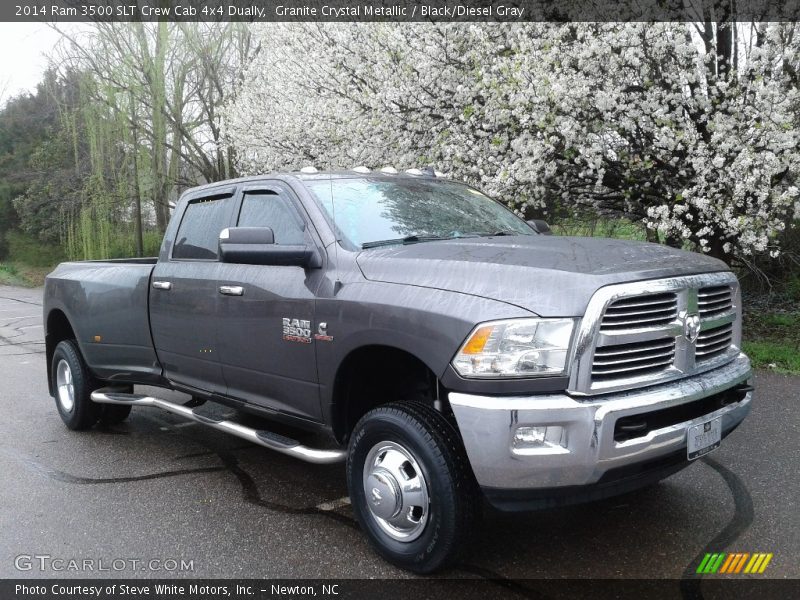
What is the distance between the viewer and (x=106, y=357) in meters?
5.91

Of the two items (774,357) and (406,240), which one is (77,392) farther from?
(774,357)

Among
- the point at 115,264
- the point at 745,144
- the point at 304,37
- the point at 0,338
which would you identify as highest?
the point at 304,37

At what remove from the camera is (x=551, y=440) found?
3.04 m

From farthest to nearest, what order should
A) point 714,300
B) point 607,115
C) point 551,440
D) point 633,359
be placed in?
point 607,115 < point 714,300 < point 633,359 < point 551,440

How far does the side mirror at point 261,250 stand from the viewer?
3938mm

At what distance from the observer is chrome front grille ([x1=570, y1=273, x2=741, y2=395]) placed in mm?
3068

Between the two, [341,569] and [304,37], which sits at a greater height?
[304,37]

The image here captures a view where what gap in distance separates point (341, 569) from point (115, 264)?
3540 mm

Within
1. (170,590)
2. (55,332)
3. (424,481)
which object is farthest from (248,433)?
(55,332)

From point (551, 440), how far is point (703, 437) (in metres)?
0.87

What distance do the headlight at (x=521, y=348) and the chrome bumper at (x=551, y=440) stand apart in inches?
4.3

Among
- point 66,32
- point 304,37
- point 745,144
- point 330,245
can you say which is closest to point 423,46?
point 304,37

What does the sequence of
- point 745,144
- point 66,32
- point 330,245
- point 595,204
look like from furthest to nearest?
point 66,32 → point 595,204 → point 745,144 → point 330,245

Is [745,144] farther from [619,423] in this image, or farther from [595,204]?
[619,423]
